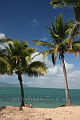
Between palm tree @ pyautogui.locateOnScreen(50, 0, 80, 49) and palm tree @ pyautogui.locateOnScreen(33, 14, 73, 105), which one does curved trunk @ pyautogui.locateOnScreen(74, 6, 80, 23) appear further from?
palm tree @ pyautogui.locateOnScreen(33, 14, 73, 105)

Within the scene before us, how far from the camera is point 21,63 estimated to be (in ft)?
52.1

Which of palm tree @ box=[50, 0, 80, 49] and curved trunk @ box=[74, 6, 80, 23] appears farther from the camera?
curved trunk @ box=[74, 6, 80, 23]

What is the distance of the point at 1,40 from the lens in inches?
553

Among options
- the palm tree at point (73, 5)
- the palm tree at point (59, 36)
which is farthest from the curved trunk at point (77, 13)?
the palm tree at point (59, 36)

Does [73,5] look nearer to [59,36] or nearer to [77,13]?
[77,13]

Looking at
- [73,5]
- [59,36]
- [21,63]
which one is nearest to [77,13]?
[73,5]

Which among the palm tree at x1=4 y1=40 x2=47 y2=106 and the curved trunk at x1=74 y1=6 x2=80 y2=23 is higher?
the curved trunk at x1=74 y1=6 x2=80 y2=23

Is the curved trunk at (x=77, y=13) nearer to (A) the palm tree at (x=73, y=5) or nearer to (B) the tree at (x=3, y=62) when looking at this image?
(A) the palm tree at (x=73, y=5)

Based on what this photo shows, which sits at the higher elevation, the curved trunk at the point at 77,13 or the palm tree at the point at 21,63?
the curved trunk at the point at 77,13

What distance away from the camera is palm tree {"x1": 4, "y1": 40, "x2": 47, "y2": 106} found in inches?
614

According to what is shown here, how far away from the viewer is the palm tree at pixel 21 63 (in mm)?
15586

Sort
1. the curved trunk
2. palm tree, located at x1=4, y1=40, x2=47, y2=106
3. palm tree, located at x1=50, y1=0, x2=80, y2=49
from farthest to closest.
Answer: palm tree, located at x1=4, y1=40, x2=47, y2=106 < the curved trunk < palm tree, located at x1=50, y1=0, x2=80, y2=49

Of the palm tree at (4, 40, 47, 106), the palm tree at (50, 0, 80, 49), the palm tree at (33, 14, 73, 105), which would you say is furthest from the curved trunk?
the palm tree at (4, 40, 47, 106)

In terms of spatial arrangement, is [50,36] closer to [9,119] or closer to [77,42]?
[77,42]
